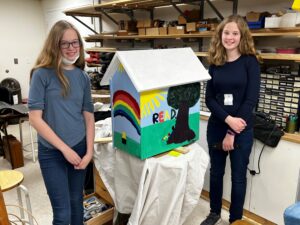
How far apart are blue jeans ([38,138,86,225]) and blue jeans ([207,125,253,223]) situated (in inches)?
35.5

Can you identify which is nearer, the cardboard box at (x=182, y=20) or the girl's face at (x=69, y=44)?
the girl's face at (x=69, y=44)

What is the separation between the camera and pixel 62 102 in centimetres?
137

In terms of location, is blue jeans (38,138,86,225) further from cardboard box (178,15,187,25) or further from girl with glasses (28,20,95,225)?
cardboard box (178,15,187,25)

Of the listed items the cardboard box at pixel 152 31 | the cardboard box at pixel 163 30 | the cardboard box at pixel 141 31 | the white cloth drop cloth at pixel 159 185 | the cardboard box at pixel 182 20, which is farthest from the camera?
the cardboard box at pixel 141 31

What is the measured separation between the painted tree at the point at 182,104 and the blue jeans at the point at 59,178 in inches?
Result: 20.0

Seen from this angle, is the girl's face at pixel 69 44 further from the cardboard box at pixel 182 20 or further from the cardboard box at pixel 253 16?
the cardboard box at pixel 182 20

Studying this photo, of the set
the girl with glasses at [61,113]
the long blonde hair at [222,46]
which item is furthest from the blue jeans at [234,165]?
the girl with glasses at [61,113]

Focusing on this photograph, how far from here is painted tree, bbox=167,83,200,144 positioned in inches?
57.8

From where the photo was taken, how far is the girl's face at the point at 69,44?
135 cm

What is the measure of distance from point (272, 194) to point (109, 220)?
1216 millimetres

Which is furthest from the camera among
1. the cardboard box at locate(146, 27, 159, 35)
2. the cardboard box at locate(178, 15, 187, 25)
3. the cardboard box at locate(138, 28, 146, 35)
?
the cardboard box at locate(138, 28, 146, 35)

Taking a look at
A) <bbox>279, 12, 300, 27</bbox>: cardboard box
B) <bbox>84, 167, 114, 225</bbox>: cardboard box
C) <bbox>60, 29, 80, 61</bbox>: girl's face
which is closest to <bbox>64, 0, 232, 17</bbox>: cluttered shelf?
<bbox>279, 12, 300, 27</bbox>: cardboard box

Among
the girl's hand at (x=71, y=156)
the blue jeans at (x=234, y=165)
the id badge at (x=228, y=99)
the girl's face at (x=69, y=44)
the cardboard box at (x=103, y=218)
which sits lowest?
the cardboard box at (x=103, y=218)

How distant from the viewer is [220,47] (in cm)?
179
